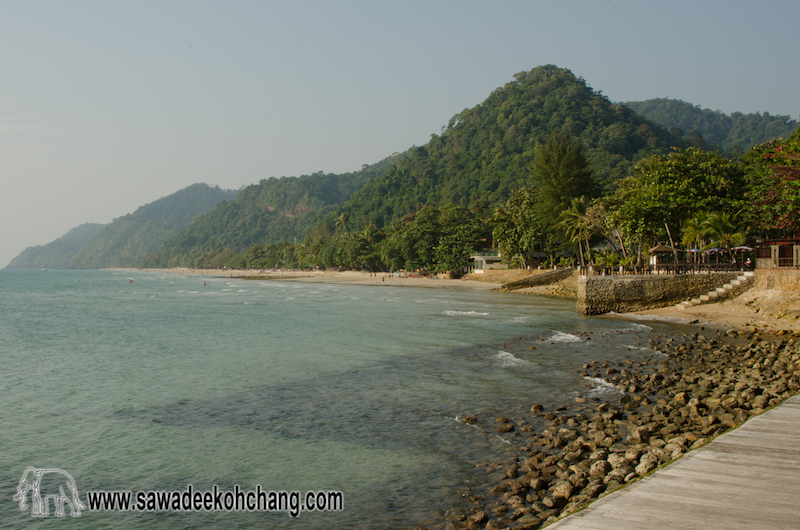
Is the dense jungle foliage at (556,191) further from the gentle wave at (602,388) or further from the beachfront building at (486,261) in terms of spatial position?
the gentle wave at (602,388)

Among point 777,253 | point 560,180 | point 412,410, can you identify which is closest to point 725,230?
point 777,253

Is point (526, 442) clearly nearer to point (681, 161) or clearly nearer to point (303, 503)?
point (303, 503)

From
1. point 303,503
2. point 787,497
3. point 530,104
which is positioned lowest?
point 303,503

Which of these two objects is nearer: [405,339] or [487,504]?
[487,504]

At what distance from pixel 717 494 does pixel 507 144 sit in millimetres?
139016

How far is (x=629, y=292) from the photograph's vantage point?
30.4 meters

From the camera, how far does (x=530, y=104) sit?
146m

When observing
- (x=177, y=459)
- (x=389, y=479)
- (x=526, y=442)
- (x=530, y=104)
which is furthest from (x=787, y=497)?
(x=530, y=104)

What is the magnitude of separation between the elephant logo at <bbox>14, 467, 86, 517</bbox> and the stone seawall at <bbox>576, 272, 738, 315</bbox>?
27.7 meters

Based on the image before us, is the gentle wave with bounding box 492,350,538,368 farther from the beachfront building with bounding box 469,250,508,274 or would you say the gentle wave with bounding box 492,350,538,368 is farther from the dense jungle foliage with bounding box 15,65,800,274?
the beachfront building with bounding box 469,250,508,274

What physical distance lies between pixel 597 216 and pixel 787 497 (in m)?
46.1

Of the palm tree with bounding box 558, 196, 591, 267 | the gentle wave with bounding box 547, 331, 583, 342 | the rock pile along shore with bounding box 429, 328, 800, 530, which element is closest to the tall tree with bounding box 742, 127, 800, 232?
the rock pile along shore with bounding box 429, 328, 800, 530

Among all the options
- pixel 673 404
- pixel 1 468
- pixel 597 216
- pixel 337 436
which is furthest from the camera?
pixel 597 216

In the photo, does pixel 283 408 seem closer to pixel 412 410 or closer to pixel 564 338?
pixel 412 410
